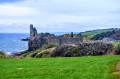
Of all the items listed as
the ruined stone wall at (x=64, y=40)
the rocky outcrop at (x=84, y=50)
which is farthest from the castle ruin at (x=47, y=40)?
the rocky outcrop at (x=84, y=50)

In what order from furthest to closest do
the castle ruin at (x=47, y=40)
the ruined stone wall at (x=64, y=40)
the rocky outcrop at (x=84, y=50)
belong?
the castle ruin at (x=47, y=40), the ruined stone wall at (x=64, y=40), the rocky outcrop at (x=84, y=50)

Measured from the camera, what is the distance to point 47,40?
5797 cm

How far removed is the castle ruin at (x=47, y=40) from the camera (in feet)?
168

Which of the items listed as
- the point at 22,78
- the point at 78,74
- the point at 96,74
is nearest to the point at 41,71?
the point at 22,78

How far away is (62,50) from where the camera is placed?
2777cm

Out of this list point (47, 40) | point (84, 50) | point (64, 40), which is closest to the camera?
point (84, 50)

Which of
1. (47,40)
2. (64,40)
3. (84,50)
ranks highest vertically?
(64,40)

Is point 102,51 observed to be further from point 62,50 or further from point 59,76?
point 59,76

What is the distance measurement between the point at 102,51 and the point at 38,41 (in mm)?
40226

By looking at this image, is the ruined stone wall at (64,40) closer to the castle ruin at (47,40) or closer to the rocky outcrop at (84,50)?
the castle ruin at (47,40)

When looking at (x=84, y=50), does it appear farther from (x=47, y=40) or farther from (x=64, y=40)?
(x=47, y=40)

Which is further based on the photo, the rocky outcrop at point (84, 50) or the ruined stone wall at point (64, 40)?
the ruined stone wall at point (64, 40)

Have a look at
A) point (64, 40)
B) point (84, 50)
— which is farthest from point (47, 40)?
point (84, 50)

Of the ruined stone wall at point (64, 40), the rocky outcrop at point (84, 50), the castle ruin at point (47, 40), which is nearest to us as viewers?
the rocky outcrop at point (84, 50)
